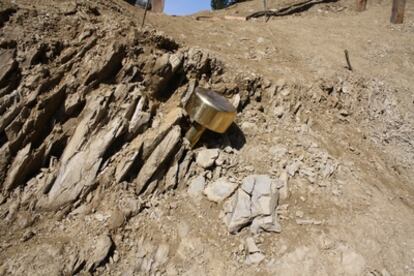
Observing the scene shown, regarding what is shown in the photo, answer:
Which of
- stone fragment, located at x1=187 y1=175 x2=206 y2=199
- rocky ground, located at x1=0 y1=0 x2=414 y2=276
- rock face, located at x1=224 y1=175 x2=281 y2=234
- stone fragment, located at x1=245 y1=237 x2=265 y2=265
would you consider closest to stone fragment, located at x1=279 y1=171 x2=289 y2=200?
rocky ground, located at x1=0 y1=0 x2=414 y2=276

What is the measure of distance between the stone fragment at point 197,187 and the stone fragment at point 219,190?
0.08 meters

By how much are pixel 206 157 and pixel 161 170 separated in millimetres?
762

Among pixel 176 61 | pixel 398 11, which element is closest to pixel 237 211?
pixel 176 61

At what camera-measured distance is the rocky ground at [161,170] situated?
450 cm

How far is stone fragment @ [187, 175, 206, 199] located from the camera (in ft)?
17.4

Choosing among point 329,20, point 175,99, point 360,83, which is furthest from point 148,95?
point 329,20

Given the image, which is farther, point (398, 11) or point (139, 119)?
point (398, 11)

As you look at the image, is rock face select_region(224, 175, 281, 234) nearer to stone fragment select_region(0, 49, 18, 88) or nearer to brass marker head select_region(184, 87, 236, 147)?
brass marker head select_region(184, 87, 236, 147)

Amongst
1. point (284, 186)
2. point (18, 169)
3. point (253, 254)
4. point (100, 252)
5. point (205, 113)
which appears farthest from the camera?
point (284, 186)

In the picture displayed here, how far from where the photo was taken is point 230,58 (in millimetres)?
7168

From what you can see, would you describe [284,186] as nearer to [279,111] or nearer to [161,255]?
[279,111]

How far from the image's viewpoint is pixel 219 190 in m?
5.30

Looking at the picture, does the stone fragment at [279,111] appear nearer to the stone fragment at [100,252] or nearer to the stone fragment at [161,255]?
the stone fragment at [161,255]

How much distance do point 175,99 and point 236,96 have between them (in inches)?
46.2
